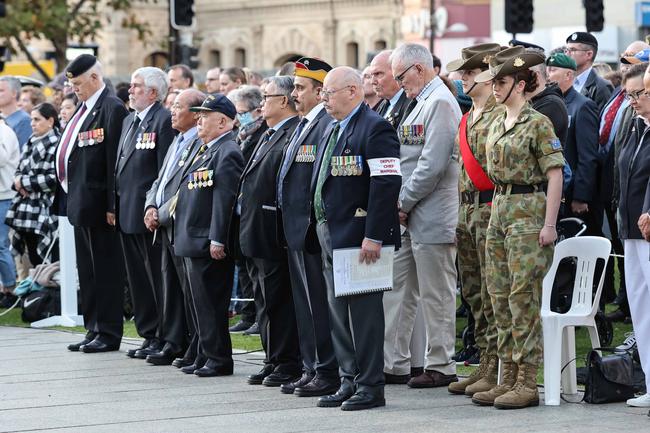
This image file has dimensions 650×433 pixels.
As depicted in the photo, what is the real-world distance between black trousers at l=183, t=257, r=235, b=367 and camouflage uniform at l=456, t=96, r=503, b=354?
1.97m

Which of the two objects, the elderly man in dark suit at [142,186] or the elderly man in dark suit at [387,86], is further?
the elderly man in dark suit at [142,186]

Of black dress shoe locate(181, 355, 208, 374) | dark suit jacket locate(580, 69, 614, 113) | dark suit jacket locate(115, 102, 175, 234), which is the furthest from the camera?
dark suit jacket locate(580, 69, 614, 113)

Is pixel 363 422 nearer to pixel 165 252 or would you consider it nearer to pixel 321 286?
pixel 321 286

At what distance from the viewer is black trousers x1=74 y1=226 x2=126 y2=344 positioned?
42.3 feet

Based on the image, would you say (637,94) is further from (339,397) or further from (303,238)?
(339,397)

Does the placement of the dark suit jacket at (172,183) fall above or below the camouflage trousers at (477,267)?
above

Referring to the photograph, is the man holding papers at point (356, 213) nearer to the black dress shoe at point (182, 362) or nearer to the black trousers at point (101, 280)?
the black dress shoe at point (182, 362)

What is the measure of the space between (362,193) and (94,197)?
144 inches

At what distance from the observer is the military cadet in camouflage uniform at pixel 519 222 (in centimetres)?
950

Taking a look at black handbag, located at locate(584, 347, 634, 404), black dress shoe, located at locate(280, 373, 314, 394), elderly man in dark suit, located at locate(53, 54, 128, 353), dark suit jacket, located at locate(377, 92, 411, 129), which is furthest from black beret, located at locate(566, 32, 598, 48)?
black dress shoe, located at locate(280, 373, 314, 394)

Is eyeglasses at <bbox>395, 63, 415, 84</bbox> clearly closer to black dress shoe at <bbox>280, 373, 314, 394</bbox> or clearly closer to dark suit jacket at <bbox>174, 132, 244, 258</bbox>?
dark suit jacket at <bbox>174, 132, 244, 258</bbox>

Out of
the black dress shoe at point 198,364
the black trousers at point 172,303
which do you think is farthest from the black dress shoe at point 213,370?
the black trousers at point 172,303

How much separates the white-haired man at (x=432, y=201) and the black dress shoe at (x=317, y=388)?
0.63 meters

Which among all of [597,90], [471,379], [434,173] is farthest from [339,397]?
[597,90]
